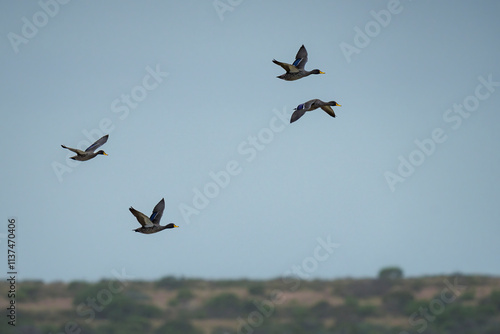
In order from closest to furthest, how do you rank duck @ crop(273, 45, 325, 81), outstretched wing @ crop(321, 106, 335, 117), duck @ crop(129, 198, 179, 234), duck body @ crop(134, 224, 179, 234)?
duck @ crop(129, 198, 179, 234) → duck body @ crop(134, 224, 179, 234) → duck @ crop(273, 45, 325, 81) → outstretched wing @ crop(321, 106, 335, 117)

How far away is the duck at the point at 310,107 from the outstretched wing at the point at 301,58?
4.95 feet

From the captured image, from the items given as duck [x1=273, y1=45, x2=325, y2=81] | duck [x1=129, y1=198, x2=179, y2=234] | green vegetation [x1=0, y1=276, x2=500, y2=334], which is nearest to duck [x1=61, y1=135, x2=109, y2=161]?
duck [x1=129, y1=198, x2=179, y2=234]

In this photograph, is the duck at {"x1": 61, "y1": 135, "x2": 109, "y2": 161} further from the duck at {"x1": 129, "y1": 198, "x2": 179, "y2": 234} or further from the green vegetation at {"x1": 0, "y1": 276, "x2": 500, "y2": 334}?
the green vegetation at {"x1": 0, "y1": 276, "x2": 500, "y2": 334}

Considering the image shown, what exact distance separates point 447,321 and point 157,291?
26708mm

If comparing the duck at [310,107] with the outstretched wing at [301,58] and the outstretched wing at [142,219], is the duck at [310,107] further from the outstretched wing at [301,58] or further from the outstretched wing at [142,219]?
the outstretched wing at [142,219]

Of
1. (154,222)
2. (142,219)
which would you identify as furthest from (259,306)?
(142,219)

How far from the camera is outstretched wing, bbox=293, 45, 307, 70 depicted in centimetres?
3158

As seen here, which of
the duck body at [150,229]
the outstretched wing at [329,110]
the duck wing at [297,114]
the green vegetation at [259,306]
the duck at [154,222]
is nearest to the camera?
the duck wing at [297,114]

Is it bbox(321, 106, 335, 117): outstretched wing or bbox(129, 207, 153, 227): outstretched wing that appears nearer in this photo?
bbox(129, 207, 153, 227): outstretched wing

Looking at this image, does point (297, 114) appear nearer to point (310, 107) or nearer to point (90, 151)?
point (310, 107)

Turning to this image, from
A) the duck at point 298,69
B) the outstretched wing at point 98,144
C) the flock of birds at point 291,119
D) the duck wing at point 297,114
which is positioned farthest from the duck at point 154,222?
the duck at point 298,69

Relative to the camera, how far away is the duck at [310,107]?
2918 centimetres

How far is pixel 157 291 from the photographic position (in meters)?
87.7

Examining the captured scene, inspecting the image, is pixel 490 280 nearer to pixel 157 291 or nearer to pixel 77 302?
pixel 157 291
